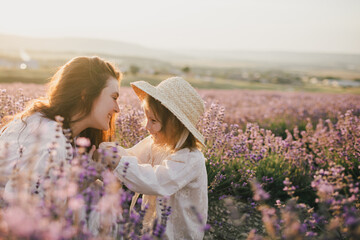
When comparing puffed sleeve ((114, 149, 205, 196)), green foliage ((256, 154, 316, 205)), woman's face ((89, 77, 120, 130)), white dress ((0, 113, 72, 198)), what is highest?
woman's face ((89, 77, 120, 130))

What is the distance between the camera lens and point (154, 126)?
265cm

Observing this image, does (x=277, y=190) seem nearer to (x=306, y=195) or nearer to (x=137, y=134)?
(x=306, y=195)

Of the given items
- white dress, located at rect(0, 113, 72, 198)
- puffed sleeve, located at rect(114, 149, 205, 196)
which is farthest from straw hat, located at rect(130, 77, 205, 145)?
white dress, located at rect(0, 113, 72, 198)

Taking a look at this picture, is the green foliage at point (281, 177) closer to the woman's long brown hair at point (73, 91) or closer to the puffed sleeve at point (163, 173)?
the puffed sleeve at point (163, 173)

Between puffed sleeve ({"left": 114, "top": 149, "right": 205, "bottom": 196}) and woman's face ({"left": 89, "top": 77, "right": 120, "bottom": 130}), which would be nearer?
puffed sleeve ({"left": 114, "top": 149, "right": 205, "bottom": 196})

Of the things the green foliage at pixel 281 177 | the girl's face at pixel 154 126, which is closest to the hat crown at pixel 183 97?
the girl's face at pixel 154 126

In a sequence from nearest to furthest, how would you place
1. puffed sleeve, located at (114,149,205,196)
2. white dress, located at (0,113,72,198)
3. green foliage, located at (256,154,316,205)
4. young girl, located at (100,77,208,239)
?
white dress, located at (0,113,72,198) → puffed sleeve, located at (114,149,205,196) → young girl, located at (100,77,208,239) → green foliage, located at (256,154,316,205)

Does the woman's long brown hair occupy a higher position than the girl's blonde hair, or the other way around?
the woman's long brown hair

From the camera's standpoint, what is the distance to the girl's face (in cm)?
265

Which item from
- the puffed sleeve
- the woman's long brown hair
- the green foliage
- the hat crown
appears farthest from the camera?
the green foliage

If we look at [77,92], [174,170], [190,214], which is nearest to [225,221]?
[190,214]

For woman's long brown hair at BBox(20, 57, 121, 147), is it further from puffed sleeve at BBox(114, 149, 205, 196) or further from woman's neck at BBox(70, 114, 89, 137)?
puffed sleeve at BBox(114, 149, 205, 196)

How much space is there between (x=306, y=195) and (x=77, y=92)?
3.08 metres

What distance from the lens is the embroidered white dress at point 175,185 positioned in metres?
2.25
